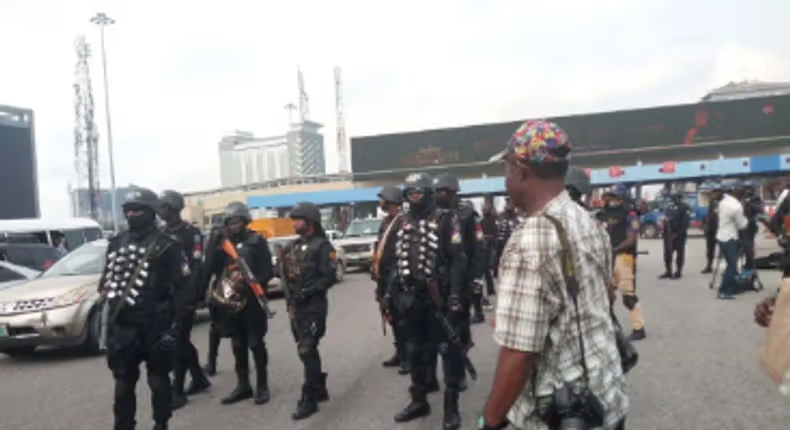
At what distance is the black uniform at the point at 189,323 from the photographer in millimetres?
6207

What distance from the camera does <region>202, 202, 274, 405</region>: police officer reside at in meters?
6.03

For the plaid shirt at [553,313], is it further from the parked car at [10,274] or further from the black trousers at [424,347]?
the parked car at [10,274]

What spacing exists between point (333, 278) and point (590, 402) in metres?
3.96

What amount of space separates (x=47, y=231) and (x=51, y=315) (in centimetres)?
1438

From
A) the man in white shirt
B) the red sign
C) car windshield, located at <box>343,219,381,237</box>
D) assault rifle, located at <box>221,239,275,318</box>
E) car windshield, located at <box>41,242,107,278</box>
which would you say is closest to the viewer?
assault rifle, located at <box>221,239,275,318</box>

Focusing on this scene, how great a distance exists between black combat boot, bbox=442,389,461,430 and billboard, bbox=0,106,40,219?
152ft

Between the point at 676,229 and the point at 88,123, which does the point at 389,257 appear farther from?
the point at 88,123

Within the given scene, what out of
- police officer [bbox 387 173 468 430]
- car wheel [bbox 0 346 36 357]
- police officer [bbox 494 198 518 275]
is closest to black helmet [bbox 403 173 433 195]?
police officer [bbox 387 173 468 430]

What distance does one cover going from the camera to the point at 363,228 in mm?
20109

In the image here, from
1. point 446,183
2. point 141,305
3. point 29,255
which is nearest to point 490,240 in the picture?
point 446,183

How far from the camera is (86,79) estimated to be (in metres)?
46.6

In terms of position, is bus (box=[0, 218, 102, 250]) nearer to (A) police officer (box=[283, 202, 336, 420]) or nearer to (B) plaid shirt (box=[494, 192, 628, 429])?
(A) police officer (box=[283, 202, 336, 420])

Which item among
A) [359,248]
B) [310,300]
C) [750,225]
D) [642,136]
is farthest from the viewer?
[642,136]

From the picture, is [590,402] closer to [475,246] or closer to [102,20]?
[475,246]
